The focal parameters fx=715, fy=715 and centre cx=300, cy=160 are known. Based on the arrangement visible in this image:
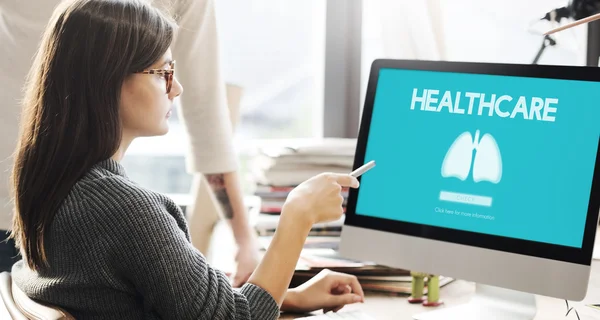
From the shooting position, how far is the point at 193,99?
1648 millimetres

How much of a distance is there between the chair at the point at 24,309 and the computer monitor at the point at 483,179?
0.62 metres

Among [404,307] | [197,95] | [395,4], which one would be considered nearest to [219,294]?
[404,307]

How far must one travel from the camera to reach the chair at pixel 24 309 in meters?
0.95

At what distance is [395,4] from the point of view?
6.94ft

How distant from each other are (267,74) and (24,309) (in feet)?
5.31

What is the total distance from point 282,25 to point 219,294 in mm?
1551

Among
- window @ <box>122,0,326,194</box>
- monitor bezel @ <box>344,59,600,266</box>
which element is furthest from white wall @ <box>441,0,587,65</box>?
monitor bezel @ <box>344,59,600,266</box>

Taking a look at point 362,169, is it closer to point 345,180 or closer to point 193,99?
point 345,180

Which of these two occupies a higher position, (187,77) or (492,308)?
(187,77)

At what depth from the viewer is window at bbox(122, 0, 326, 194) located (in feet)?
8.00

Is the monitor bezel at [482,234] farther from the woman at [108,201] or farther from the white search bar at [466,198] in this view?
the woman at [108,201]

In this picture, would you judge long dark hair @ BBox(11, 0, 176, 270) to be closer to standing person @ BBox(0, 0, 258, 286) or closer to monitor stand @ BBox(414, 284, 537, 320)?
standing person @ BBox(0, 0, 258, 286)

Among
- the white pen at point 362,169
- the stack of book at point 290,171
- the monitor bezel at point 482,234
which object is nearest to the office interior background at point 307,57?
the stack of book at point 290,171

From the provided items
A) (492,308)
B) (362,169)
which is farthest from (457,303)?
(362,169)
